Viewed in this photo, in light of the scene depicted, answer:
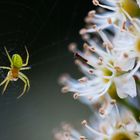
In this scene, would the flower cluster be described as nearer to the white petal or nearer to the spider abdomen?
the white petal

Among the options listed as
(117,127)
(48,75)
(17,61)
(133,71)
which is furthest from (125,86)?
(48,75)

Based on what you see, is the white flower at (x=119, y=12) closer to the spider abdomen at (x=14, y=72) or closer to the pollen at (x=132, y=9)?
the pollen at (x=132, y=9)

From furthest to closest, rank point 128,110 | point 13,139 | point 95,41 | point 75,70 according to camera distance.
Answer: point 75,70 → point 13,139 → point 95,41 → point 128,110

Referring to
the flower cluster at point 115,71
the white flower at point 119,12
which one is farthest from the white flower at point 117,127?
the white flower at point 119,12

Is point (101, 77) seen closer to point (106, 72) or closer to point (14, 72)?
point (106, 72)

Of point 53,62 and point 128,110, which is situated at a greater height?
point 53,62

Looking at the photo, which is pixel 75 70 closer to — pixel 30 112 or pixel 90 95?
pixel 30 112

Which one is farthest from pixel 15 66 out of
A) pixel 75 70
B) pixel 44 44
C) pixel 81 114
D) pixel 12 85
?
pixel 75 70
